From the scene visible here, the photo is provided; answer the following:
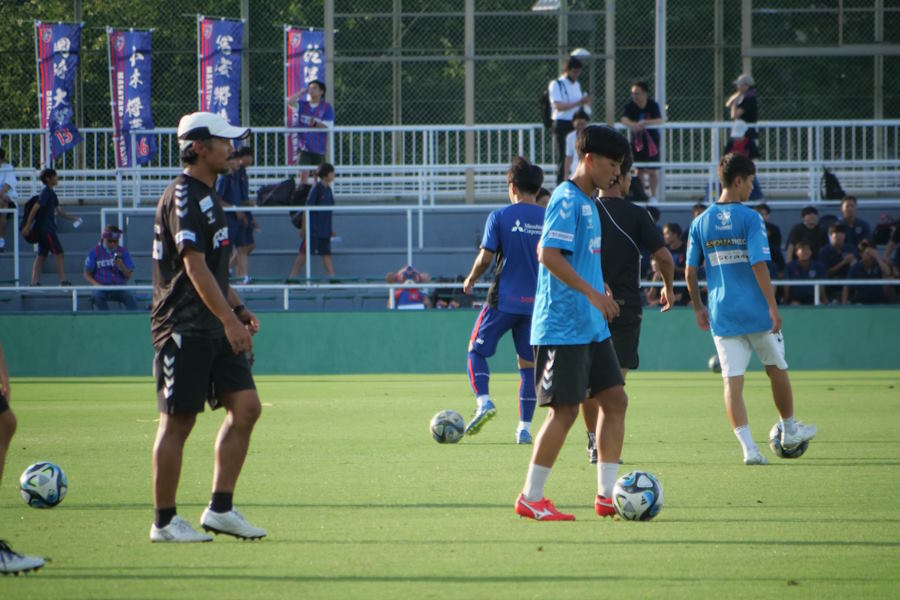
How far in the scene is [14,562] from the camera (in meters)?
6.08

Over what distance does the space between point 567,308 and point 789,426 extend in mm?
3589

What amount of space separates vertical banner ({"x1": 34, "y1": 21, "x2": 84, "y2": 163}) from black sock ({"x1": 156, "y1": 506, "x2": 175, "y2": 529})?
2497cm

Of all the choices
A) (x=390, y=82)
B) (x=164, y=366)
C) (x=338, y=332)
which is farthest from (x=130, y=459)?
(x=390, y=82)

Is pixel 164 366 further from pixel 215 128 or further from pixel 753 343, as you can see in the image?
pixel 753 343

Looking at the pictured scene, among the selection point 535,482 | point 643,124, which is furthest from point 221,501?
point 643,124

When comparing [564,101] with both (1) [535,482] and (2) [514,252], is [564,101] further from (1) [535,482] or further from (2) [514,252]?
(1) [535,482]

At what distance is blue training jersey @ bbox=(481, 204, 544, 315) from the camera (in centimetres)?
1116

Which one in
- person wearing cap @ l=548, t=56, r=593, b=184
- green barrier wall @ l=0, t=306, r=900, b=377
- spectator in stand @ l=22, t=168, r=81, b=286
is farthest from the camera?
spectator in stand @ l=22, t=168, r=81, b=286

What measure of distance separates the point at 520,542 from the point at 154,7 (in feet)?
96.9

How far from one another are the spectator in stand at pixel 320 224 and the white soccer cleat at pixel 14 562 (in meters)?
18.9

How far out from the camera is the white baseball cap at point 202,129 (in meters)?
6.83

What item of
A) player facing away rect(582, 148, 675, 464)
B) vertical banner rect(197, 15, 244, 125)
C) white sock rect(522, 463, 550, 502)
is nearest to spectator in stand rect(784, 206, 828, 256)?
vertical banner rect(197, 15, 244, 125)

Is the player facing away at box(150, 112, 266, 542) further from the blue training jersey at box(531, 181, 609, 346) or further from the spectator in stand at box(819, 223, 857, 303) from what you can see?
the spectator in stand at box(819, 223, 857, 303)

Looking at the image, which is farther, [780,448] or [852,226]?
[852,226]
